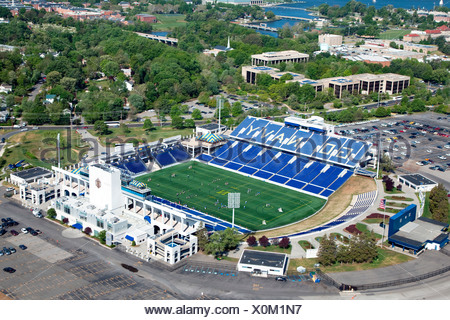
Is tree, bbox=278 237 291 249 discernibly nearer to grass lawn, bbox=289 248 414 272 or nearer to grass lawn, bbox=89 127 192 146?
grass lawn, bbox=289 248 414 272

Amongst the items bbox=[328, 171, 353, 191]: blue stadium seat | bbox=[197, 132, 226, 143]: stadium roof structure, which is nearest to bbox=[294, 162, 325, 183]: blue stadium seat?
bbox=[328, 171, 353, 191]: blue stadium seat

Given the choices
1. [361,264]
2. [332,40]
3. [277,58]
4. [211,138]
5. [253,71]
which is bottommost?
[361,264]

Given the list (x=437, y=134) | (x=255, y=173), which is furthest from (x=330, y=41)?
(x=255, y=173)

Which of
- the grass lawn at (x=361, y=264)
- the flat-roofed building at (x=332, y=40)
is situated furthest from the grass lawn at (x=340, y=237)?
the flat-roofed building at (x=332, y=40)

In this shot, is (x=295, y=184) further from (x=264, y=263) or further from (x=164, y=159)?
(x=264, y=263)

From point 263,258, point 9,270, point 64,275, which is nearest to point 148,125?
point 9,270
